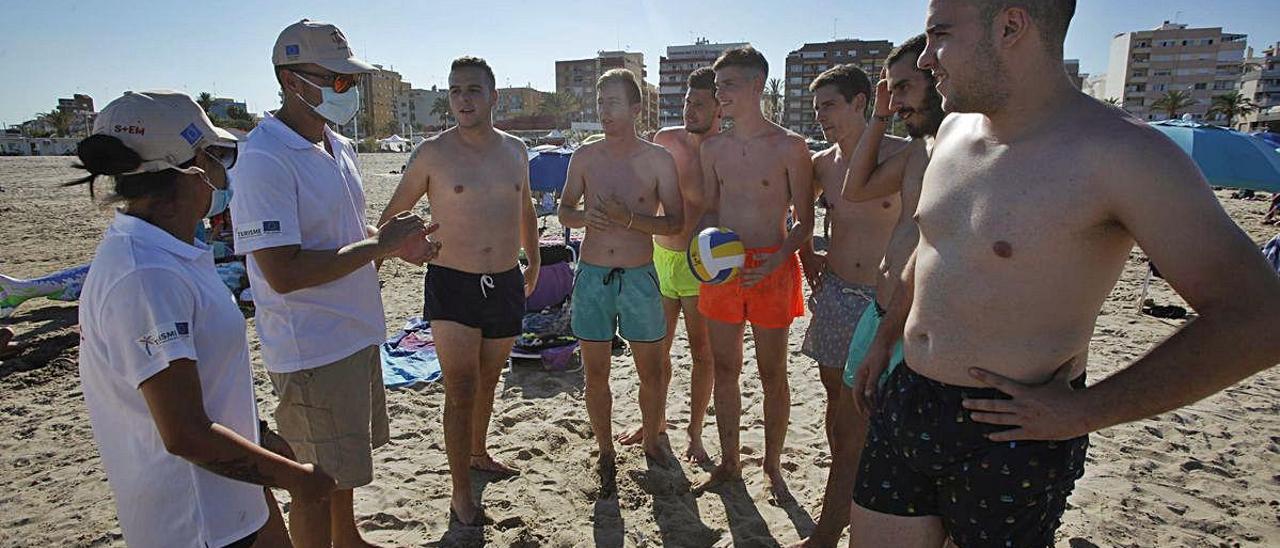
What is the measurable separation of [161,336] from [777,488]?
3.18 m

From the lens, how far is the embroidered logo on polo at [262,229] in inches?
93.9

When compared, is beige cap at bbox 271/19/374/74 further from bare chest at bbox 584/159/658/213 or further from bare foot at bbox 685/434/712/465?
bare foot at bbox 685/434/712/465

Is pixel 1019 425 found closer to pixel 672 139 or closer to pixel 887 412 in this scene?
pixel 887 412

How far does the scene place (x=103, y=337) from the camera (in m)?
1.55

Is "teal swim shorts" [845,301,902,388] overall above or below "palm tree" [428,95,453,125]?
below

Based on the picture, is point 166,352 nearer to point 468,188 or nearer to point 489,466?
point 468,188

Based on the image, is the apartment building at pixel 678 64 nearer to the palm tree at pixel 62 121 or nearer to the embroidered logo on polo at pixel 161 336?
the palm tree at pixel 62 121

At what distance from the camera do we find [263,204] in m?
2.39

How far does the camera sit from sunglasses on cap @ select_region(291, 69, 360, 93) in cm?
267

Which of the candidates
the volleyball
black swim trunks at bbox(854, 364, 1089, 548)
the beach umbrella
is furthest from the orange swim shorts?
the beach umbrella

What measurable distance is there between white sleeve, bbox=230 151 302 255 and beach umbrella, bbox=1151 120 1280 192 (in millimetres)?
9172

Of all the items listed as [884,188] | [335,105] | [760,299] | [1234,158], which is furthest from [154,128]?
[1234,158]

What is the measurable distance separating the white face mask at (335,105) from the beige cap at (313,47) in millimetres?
92

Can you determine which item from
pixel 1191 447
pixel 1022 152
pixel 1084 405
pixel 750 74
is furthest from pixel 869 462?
pixel 1191 447
